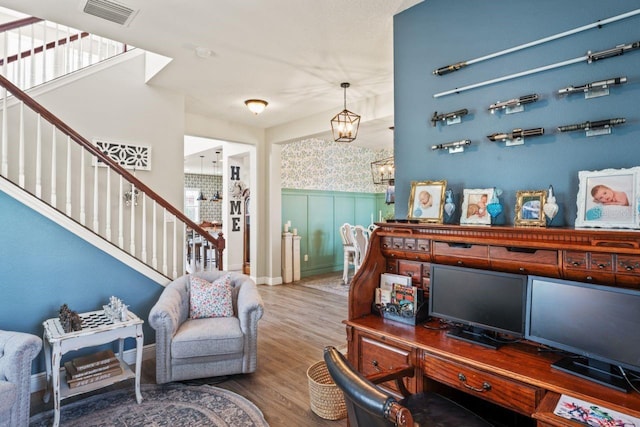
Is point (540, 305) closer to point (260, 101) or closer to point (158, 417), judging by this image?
point (158, 417)

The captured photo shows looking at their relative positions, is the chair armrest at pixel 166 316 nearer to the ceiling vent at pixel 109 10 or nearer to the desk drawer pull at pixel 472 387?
the desk drawer pull at pixel 472 387

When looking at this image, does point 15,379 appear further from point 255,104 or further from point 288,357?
point 255,104

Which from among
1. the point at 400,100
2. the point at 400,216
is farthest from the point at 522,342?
the point at 400,100

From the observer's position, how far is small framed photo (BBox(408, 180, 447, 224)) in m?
2.25

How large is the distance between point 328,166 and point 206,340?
17.7 feet

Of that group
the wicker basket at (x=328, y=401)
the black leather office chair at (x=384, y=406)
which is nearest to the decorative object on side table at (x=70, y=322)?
the wicker basket at (x=328, y=401)

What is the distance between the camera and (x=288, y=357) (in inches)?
132

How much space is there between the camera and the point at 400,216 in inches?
103

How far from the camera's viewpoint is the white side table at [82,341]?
90.7 inches

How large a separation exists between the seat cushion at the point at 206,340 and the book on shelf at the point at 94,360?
517 mm

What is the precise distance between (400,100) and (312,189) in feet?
15.6

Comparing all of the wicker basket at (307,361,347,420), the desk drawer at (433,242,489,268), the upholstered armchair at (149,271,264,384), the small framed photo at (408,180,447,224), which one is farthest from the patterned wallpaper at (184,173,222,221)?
the desk drawer at (433,242,489,268)

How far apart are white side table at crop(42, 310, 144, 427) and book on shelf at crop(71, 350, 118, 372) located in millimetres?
104

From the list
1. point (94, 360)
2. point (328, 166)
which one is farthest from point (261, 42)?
point (328, 166)
